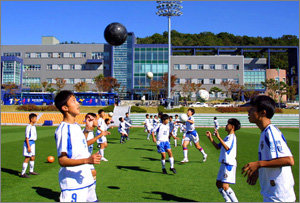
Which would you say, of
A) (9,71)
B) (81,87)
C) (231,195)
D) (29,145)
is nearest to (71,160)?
(231,195)

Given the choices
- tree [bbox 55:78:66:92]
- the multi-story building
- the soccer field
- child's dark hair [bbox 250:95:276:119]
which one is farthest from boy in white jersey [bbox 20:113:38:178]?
the multi-story building

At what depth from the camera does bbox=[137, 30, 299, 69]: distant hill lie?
110750 mm

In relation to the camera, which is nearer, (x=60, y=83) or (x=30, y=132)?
(x=30, y=132)

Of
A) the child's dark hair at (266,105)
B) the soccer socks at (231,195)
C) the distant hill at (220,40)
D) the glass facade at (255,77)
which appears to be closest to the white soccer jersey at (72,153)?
the child's dark hair at (266,105)

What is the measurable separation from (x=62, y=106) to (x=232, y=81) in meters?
77.8

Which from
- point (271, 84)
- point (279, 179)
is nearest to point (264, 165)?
point (279, 179)

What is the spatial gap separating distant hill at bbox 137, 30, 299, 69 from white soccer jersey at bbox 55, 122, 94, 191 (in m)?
107

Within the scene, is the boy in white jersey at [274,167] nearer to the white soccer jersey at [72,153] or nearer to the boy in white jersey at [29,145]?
the white soccer jersey at [72,153]

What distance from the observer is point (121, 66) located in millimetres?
79188

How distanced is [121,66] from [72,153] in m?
76.7

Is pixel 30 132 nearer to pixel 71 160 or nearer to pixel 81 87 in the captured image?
pixel 71 160

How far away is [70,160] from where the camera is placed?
3.49 metres

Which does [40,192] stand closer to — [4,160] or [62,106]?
[62,106]

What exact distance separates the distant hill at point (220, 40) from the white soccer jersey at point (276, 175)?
106896 mm
